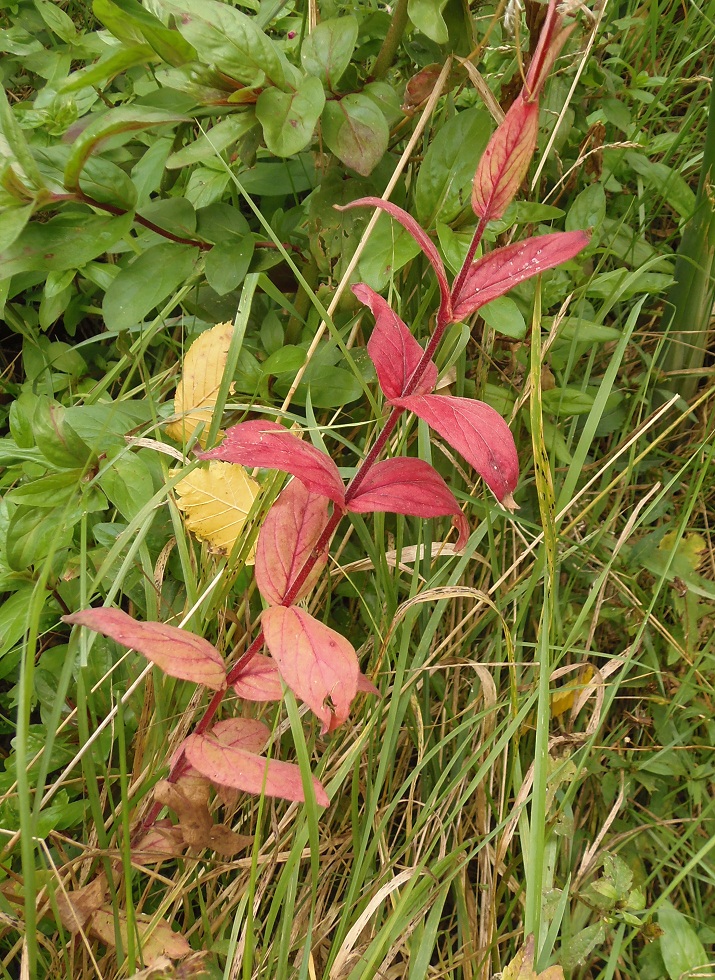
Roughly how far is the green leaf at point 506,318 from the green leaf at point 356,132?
203 mm

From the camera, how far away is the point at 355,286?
2.22 feet

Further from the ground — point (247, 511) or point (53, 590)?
point (247, 511)

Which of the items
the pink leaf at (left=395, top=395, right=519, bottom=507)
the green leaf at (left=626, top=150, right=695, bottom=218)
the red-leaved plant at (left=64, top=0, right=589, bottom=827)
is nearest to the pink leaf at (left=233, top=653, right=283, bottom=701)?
the red-leaved plant at (left=64, top=0, right=589, bottom=827)

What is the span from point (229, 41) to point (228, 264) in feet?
0.78

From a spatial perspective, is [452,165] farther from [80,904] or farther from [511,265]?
[80,904]

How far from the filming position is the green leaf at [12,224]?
2.74ft

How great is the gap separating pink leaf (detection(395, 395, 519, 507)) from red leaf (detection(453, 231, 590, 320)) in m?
0.08

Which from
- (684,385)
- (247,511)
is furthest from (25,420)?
(684,385)

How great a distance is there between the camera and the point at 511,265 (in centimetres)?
64

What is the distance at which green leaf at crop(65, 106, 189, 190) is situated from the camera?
814 mm

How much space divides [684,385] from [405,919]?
0.84 meters

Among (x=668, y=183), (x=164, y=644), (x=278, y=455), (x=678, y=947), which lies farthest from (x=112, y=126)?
(x=678, y=947)

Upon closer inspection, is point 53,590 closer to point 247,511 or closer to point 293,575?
point 247,511

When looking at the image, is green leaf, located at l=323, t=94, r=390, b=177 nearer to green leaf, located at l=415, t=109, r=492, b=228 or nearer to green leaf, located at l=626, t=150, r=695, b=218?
green leaf, located at l=415, t=109, r=492, b=228
